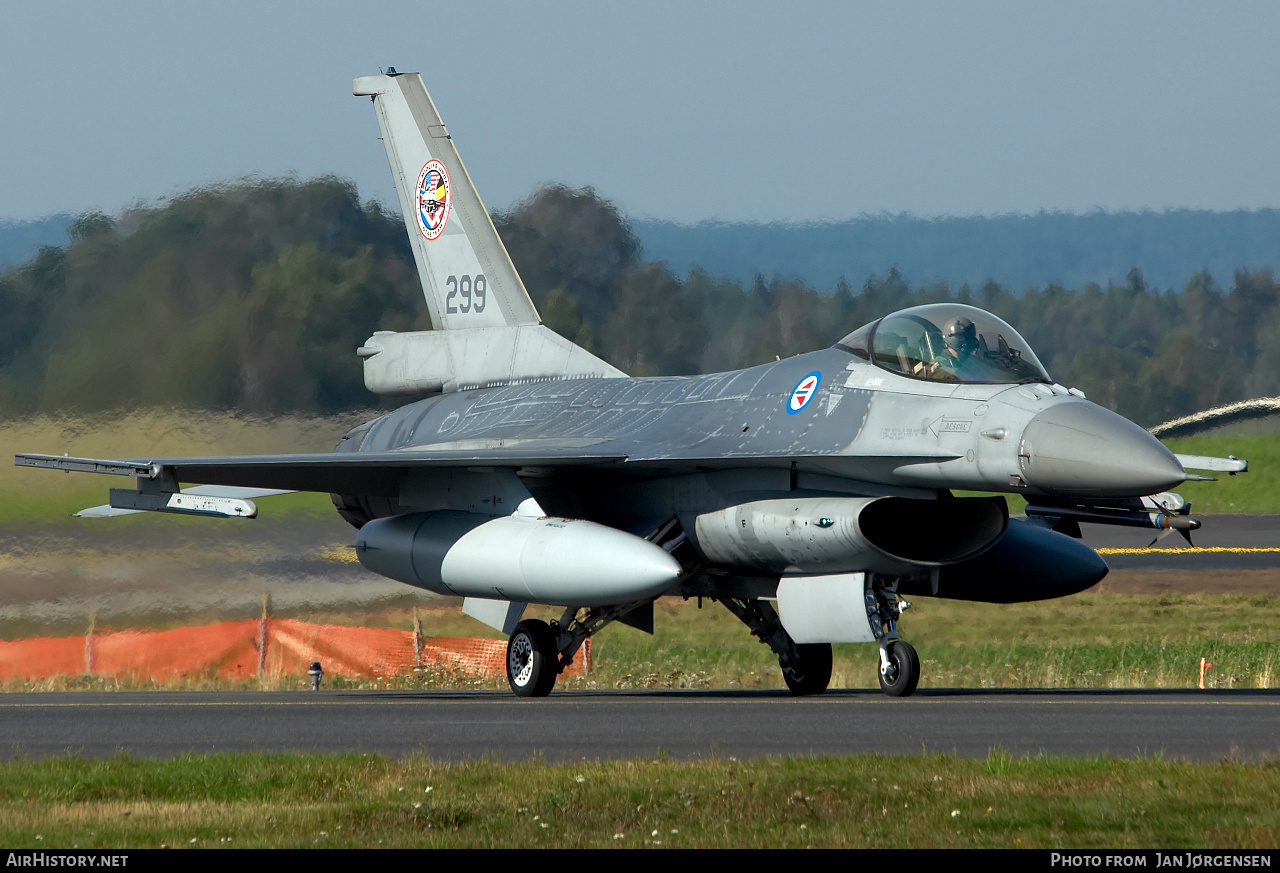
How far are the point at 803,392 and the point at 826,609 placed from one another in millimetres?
1795

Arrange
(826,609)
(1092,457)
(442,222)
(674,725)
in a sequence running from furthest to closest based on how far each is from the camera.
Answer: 1. (442,222)
2. (826,609)
3. (1092,457)
4. (674,725)

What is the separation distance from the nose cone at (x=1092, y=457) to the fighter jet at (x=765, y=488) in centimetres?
2

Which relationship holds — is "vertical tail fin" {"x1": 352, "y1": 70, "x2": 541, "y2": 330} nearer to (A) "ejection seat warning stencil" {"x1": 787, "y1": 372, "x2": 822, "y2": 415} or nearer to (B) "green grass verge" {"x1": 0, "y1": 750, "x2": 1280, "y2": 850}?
(A) "ejection seat warning stencil" {"x1": 787, "y1": 372, "x2": 822, "y2": 415}

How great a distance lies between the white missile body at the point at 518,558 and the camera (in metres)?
13.3

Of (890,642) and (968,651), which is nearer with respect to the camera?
(890,642)

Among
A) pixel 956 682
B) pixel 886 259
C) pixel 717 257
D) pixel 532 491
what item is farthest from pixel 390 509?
pixel 886 259

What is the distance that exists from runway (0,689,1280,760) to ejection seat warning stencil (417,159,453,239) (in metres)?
6.30

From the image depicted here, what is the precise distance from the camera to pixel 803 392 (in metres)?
13.8

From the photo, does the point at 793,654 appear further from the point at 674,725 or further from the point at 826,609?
the point at 674,725

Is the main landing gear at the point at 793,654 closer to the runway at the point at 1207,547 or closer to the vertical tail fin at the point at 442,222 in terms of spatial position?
the vertical tail fin at the point at 442,222

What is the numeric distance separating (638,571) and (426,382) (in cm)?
620

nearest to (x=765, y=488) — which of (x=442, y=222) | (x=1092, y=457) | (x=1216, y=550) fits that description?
(x=1092, y=457)

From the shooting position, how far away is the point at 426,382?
18.7m
